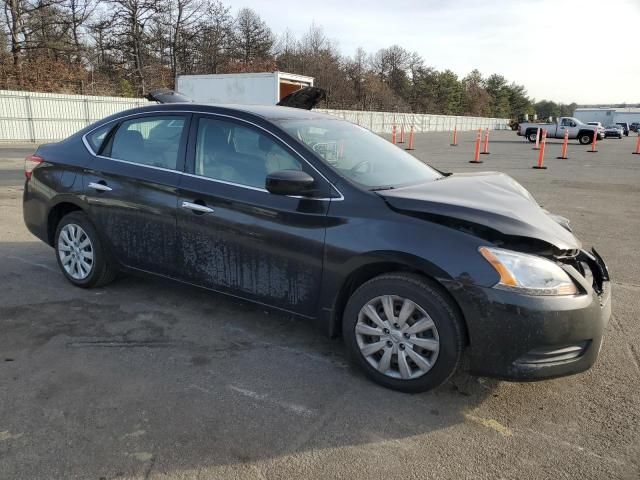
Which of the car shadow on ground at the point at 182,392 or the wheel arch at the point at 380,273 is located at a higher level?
the wheel arch at the point at 380,273

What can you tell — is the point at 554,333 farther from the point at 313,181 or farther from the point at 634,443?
the point at 313,181

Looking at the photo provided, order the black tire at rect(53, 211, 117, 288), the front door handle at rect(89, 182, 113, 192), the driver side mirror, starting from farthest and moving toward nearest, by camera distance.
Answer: the black tire at rect(53, 211, 117, 288)
the front door handle at rect(89, 182, 113, 192)
the driver side mirror

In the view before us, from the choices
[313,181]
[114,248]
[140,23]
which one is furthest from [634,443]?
[140,23]

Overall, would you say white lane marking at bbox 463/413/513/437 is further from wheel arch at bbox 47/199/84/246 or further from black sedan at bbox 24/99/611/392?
wheel arch at bbox 47/199/84/246

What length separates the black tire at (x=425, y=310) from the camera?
2.82 meters

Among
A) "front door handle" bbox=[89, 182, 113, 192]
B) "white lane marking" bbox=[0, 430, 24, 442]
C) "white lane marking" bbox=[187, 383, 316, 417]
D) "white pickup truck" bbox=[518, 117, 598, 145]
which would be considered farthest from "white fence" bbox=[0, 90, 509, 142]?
"white lane marking" bbox=[0, 430, 24, 442]

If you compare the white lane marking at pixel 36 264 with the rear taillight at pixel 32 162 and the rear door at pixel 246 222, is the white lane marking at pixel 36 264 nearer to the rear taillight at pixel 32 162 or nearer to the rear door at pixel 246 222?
the rear taillight at pixel 32 162

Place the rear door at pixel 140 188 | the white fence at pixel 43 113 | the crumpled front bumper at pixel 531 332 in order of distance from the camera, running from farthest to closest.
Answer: the white fence at pixel 43 113
the rear door at pixel 140 188
the crumpled front bumper at pixel 531 332

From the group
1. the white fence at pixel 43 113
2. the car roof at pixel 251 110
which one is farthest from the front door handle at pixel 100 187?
the white fence at pixel 43 113

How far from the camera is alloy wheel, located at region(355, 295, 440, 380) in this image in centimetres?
290

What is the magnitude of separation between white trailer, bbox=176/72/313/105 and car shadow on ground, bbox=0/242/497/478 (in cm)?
1398

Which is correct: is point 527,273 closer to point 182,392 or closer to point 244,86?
point 182,392

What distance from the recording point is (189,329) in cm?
384

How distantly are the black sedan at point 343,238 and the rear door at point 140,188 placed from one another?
13 mm
